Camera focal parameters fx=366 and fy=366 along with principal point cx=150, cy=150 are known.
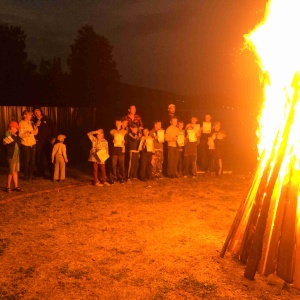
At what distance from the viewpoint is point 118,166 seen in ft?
38.4

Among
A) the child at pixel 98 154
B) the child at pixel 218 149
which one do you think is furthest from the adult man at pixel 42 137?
the child at pixel 218 149

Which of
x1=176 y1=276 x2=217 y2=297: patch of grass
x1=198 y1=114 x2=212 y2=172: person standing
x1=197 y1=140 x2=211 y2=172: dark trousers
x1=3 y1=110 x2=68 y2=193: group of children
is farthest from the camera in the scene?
x1=197 y1=140 x2=211 y2=172: dark trousers

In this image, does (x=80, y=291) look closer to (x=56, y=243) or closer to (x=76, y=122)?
(x=56, y=243)

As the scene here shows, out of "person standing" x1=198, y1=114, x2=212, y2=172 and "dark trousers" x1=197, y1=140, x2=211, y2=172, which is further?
"dark trousers" x1=197, y1=140, x2=211, y2=172

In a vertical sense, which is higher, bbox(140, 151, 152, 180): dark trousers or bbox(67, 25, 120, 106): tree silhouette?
bbox(67, 25, 120, 106): tree silhouette

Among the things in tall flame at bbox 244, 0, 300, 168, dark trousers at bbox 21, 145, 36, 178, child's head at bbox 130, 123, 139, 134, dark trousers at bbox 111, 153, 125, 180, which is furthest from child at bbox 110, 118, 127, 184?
tall flame at bbox 244, 0, 300, 168

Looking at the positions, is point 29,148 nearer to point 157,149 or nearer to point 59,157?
point 59,157

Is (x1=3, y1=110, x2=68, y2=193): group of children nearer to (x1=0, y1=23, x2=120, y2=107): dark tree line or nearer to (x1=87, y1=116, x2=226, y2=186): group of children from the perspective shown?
(x1=87, y1=116, x2=226, y2=186): group of children

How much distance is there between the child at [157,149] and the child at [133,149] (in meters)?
0.60

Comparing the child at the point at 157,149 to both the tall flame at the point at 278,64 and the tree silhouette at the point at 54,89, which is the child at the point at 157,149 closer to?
the tall flame at the point at 278,64

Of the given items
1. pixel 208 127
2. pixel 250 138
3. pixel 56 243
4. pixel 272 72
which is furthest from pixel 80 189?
pixel 250 138

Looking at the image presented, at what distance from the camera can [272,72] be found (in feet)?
19.8

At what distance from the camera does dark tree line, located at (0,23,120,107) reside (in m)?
31.4

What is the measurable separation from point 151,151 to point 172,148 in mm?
874
